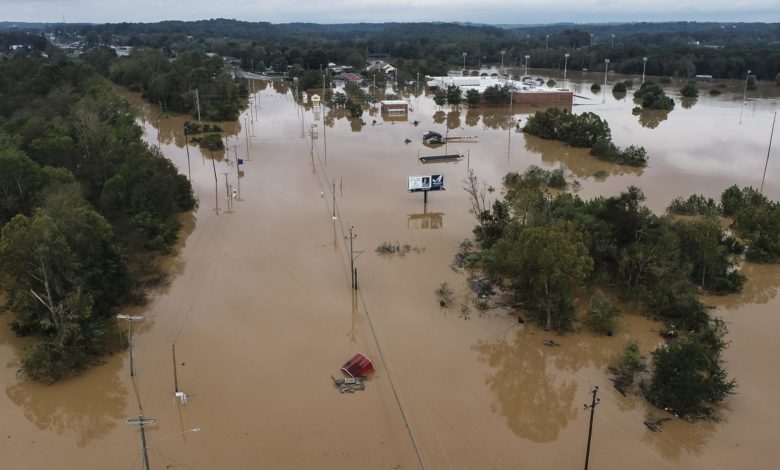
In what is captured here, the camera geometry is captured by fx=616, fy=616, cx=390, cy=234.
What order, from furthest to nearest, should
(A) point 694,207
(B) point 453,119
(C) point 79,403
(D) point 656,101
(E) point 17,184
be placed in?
(D) point 656,101, (B) point 453,119, (A) point 694,207, (E) point 17,184, (C) point 79,403

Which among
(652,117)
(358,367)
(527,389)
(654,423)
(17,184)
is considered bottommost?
(527,389)

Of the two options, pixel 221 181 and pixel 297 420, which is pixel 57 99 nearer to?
pixel 221 181

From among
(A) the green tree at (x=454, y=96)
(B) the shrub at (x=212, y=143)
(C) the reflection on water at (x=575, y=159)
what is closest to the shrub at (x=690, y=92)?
(A) the green tree at (x=454, y=96)

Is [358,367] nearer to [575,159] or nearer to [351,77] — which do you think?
[575,159]

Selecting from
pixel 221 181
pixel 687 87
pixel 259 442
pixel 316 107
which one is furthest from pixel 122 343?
pixel 687 87

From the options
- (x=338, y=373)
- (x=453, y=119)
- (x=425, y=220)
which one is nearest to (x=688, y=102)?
(x=453, y=119)

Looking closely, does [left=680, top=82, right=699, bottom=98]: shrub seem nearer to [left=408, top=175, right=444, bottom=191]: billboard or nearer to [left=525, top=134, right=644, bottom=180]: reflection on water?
[left=525, top=134, right=644, bottom=180]: reflection on water
